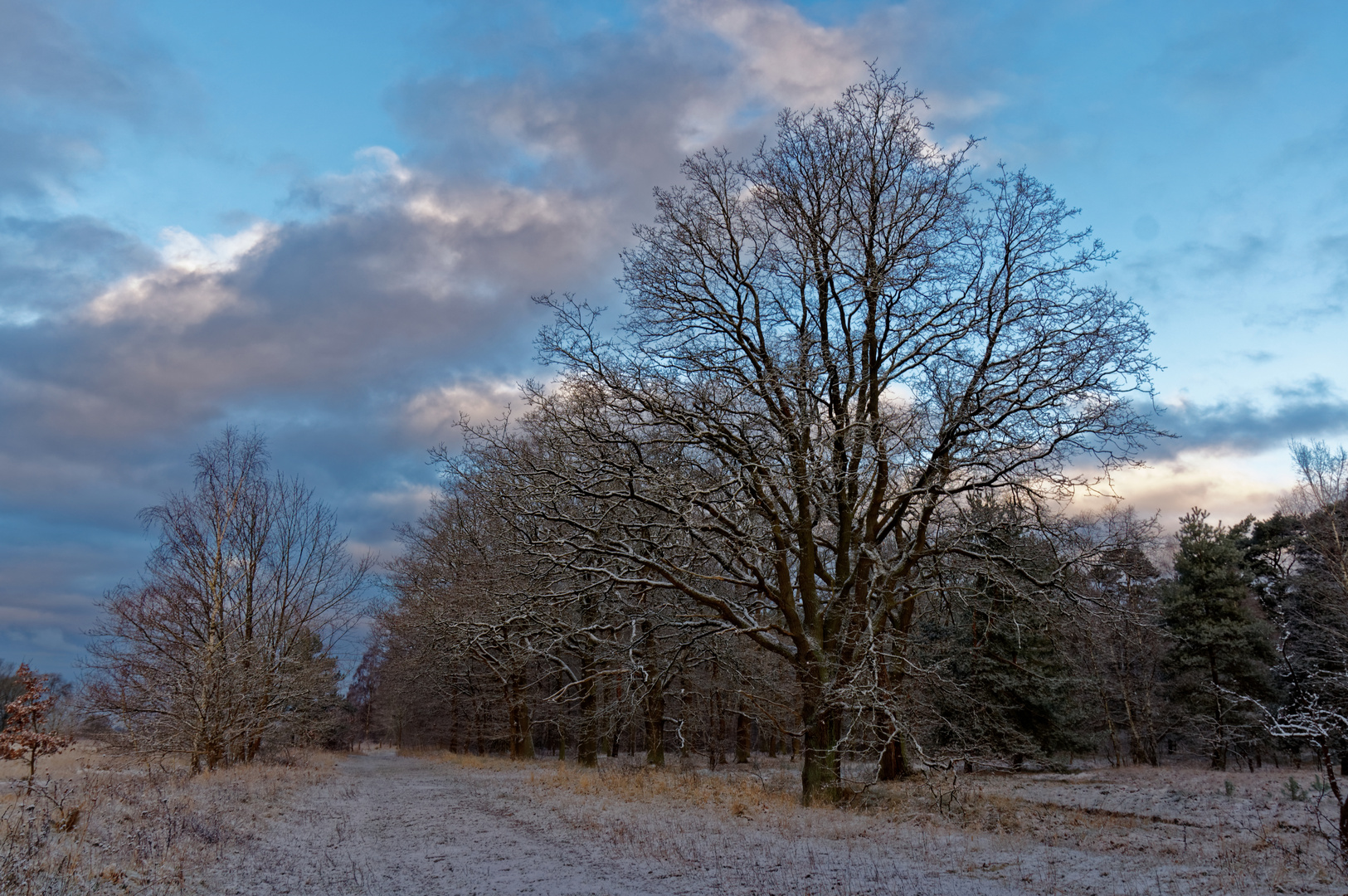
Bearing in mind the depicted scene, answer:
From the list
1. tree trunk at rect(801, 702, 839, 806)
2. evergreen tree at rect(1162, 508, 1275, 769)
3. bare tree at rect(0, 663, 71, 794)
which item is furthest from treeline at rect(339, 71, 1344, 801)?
evergreen tree at rect(1162, 508, 1275, 769)

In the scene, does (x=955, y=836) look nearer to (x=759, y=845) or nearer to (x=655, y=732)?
(x=759, y=845)

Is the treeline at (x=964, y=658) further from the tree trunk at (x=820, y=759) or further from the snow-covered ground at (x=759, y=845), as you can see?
the snow-covered ground at (x=759, y=845)

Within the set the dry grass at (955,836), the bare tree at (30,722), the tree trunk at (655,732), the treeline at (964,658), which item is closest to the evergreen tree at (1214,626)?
the treeline at (964,658)

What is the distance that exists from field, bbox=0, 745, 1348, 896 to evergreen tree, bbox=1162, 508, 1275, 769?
1517 cm

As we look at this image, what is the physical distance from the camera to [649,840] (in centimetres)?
984

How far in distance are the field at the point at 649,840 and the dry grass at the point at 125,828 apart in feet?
0.16

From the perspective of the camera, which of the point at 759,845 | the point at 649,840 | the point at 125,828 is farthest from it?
the point at 125,828

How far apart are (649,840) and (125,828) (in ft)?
23.2

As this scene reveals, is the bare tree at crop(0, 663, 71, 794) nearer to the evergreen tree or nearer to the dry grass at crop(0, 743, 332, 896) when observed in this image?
the dry grass at crop(0, 743, 332, 896)

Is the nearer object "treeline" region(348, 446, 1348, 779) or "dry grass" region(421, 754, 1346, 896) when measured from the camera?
"dry grass" region(421, 754, 1346, 896)

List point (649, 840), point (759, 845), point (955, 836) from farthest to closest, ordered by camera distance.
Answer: point (955, 836), point (649, 840), point (759, 845)

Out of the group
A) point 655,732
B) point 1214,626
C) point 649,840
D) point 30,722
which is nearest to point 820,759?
point 649,840

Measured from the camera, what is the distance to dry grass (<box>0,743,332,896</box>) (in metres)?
7.21

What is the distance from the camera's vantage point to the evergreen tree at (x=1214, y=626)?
30141mm
